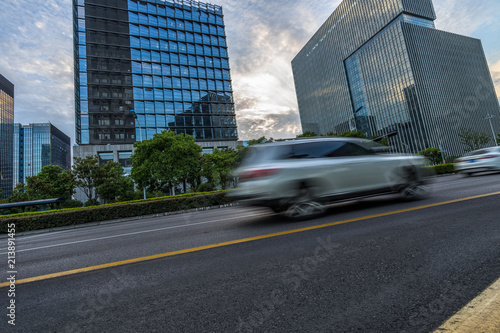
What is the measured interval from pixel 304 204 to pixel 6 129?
479 feet

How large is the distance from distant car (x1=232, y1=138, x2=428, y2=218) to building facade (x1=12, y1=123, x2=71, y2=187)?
14321cm

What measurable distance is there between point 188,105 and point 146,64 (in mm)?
12514

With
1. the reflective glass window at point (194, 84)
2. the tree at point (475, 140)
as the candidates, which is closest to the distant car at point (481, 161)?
the tree at point (475, 140)

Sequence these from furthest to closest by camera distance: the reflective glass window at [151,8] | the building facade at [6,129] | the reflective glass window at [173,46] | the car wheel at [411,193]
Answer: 1. the building facade at [6,129]
2. the reflective glass window at [151,8]
3. the reflective glass window at [173,46]
4. the car wheel at [411,193]

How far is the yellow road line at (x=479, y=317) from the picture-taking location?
128 cm

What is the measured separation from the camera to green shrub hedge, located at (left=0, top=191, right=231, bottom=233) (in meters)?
12.2

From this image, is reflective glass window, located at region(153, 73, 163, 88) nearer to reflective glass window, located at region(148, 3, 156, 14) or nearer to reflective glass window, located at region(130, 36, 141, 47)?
reflective glass window, located at region(130, 36, 141, 47)

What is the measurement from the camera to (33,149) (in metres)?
119

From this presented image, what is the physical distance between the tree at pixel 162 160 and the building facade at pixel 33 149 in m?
118

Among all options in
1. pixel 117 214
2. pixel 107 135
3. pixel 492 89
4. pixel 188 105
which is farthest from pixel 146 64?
pixel 492 89

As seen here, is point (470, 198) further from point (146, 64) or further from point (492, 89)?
point (492, 89)

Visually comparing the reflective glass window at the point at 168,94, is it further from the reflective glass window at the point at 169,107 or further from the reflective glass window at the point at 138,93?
the reflective glass window at the point at 138,93

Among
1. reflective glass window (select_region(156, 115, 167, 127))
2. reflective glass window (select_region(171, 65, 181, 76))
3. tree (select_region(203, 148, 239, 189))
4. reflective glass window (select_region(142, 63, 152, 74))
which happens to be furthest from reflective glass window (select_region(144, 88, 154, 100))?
tree (select_region(203, 148, 239, 189))

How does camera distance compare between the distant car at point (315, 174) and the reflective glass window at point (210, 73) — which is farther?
the reflective glass window at point (210, 73)
